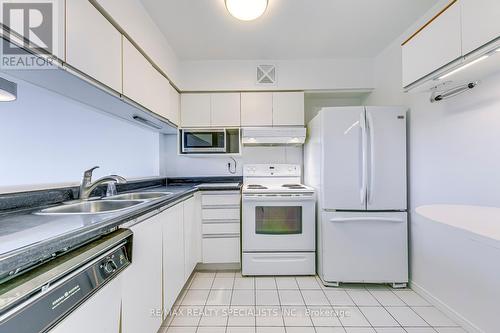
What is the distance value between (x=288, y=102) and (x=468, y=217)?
2043 millimetres

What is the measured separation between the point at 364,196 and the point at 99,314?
2.10 metres

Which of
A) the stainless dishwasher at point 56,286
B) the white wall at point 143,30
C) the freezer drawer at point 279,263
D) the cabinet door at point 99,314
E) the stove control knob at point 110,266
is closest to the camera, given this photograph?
the stainless dishwasher at point 56,286

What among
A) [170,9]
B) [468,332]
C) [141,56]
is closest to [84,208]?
[141,56]

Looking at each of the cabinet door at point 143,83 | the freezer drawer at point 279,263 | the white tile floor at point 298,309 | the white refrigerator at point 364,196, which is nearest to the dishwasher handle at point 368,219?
the white refrigerator at point 364,196

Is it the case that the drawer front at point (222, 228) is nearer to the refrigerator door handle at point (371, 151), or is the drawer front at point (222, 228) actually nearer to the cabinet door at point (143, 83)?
the cabinet door at point (143, 83)

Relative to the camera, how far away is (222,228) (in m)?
2.47

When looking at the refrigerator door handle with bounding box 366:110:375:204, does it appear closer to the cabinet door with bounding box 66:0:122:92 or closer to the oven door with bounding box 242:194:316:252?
the oven door with bounding box 242:194:316:252

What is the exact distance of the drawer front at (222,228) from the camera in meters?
2.46

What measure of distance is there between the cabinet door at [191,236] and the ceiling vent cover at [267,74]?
5.37 feet

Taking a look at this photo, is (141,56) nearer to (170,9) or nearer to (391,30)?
(170,9)

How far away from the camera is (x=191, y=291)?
2.10 meters

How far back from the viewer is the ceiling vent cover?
2713 millimetres

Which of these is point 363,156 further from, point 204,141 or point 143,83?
point 143,83

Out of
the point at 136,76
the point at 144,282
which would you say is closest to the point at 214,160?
the point at 136,76
